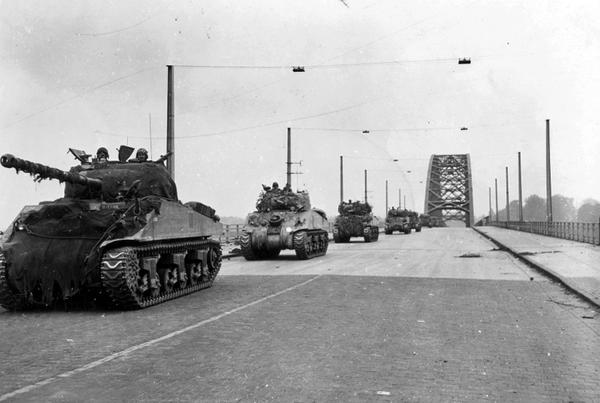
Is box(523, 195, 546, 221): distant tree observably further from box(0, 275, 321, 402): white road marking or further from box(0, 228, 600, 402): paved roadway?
box(0, 275, 321, 402): white road marking

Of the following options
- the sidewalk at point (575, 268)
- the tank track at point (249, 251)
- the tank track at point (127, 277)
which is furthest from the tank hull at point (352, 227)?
the tank track at point (127, 277)

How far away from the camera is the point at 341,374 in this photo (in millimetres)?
5789

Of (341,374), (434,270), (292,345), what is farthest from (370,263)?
(341,374)

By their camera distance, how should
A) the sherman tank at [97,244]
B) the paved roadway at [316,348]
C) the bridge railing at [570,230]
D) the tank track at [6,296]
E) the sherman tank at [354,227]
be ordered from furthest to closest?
the sherman tank at [354,227] < the bridge railing at [570,230] < the tank track at [6,296] < the sherman tank at [97,244] < the paved roadway at [316,348]

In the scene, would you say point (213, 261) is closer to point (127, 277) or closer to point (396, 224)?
point (127, 277)

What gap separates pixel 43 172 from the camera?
9906 millimetres

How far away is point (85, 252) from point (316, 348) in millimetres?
4830

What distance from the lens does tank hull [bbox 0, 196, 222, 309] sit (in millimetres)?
9891

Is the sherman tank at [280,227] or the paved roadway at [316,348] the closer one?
the paved roadway at [316,348]

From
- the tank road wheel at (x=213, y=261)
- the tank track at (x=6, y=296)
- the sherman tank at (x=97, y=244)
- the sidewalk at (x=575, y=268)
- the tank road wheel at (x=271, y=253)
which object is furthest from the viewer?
the tank road wheel at (x=271, y=253)

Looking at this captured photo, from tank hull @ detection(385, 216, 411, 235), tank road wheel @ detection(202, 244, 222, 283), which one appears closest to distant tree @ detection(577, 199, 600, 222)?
tank hull @ detection(385, 216, 411, 235)

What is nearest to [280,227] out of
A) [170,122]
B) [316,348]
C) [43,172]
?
[170,122]

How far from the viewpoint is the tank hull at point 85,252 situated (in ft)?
32.4

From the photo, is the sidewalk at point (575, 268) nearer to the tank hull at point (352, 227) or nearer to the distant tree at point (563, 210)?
the tank hull at point (352, 227)
